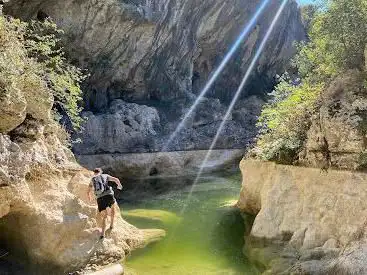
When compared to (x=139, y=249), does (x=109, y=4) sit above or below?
above

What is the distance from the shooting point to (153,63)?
3098cm

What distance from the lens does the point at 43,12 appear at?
22531 millimetres

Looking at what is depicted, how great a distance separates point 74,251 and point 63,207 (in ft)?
3.20

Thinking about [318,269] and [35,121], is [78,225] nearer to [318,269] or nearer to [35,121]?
[35,121]

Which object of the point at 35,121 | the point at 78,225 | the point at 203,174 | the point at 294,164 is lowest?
the point at 203,174

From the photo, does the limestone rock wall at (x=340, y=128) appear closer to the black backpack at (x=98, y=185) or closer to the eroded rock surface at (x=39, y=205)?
the black backpack at (x=98, y=185)

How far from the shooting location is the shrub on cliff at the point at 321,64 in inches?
436

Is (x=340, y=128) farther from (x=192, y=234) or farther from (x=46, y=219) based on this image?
(x=46, y=219)

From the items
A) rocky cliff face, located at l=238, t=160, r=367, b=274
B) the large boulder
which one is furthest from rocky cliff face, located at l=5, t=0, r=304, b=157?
rocky cliff face, located at l=238, t=160, r=367, b=274

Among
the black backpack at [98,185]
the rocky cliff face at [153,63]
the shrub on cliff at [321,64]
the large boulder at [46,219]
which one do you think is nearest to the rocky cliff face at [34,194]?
the large boulder at [46,219]

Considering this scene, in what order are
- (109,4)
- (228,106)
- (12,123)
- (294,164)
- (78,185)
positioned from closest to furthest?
(12,123) → (78,185) → (294,164) → (109,4) → (228,106)

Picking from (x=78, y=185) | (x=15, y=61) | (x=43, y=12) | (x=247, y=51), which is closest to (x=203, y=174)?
(x=43, y=12)

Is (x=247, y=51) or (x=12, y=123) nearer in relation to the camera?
(x=12, y=123)

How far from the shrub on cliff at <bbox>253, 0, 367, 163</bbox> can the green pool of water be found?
2893 mm
